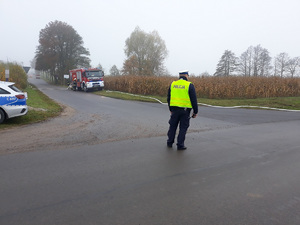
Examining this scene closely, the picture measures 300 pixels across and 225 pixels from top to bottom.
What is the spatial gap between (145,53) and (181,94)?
180ft

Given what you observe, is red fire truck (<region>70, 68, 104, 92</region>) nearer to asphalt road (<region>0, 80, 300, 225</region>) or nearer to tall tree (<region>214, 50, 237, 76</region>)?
asphalt road (<region>0, 80, 300, 225</region>)

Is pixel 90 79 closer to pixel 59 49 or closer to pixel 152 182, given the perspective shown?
pixel 152 182

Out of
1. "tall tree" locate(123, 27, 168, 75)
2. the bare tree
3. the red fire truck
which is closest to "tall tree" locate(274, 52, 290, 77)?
the bare tree

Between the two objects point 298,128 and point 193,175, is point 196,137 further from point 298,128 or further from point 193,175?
point 298,128

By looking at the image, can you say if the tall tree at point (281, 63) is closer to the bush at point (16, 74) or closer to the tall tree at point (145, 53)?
the tall tree at point (145, 53)

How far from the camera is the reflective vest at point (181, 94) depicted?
568 centimetres

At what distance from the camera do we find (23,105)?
28.6 feet

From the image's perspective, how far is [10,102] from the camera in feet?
27.3

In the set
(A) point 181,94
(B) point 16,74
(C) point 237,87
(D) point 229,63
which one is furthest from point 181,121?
(D) point 229,63

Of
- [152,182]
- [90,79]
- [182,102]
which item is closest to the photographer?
[152,182]

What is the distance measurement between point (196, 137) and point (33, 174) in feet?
14.3

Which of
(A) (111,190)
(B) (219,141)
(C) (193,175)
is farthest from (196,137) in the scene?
(A) (111,190)

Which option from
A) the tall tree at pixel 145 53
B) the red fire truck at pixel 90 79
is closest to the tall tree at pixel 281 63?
the tall tree at pixel 145 53

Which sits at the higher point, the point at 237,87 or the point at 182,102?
the point at 237,87
